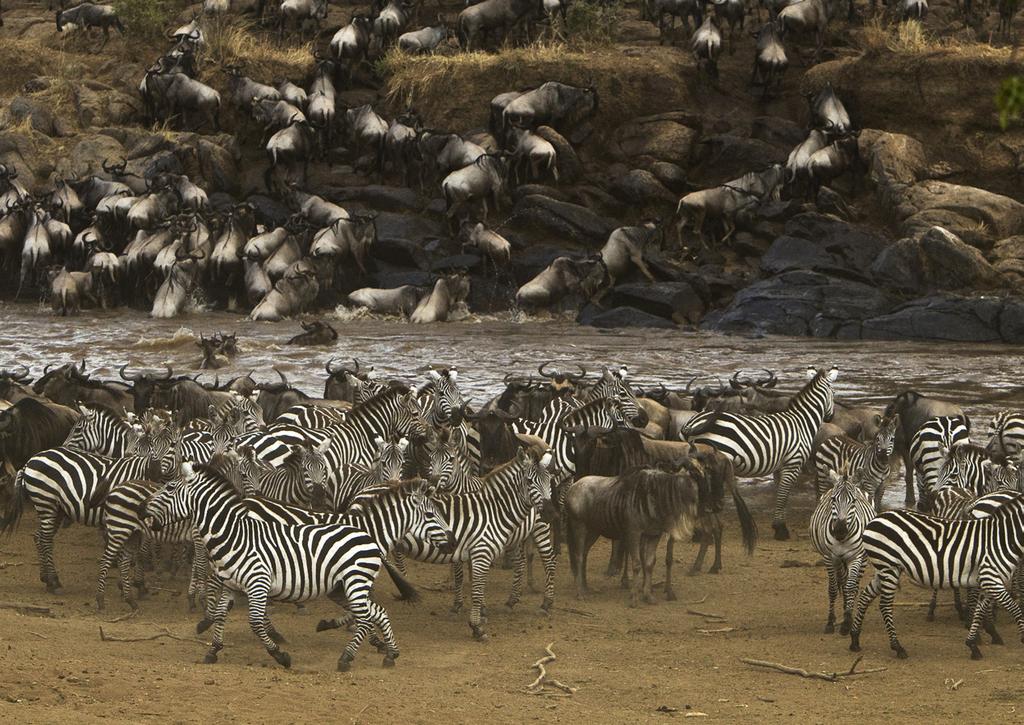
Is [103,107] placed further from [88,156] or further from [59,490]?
[59,490]

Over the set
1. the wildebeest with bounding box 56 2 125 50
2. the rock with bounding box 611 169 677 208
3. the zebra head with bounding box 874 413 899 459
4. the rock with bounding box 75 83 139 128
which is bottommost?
the zebra head with bounding box 874 413 899 459

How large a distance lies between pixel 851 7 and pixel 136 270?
55.1 feet

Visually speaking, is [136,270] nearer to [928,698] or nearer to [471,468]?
[471,468]

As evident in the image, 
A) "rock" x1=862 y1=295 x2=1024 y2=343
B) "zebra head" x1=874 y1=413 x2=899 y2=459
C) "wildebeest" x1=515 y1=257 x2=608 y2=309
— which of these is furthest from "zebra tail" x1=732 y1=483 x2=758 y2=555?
"wildebeest" x1=515 y1=257 x2=608 y2=309

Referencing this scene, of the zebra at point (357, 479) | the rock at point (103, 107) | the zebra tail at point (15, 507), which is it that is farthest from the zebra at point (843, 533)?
the rock at point (103, 107)

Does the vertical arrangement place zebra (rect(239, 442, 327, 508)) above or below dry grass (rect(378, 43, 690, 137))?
below

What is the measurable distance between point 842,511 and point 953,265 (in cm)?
1696

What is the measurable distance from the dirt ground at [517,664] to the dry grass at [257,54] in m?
25.1

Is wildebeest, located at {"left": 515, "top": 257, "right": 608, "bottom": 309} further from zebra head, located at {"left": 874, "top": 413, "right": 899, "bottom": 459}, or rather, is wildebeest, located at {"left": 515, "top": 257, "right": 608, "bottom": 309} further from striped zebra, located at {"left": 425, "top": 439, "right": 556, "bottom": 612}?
striped zebra, located at {"left": 425, "top": 439, "right": 556, "bottom": 612}

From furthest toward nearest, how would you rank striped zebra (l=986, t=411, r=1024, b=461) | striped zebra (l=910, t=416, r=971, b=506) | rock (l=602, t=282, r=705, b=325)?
rock (l=602, t=282, r=705, b=325) → striped zebra (l=986, t=411, r=1024, b=461) → striped zebra (l=910, t=416, r=971, b=506)

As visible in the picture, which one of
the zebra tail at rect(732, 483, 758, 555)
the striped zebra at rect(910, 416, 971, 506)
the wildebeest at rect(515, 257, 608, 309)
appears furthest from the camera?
the wildebeest at rect(515, 257, 608, 309)

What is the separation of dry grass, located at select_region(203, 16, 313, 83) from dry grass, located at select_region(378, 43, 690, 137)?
8.23 feet

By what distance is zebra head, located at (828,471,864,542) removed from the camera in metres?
9.39

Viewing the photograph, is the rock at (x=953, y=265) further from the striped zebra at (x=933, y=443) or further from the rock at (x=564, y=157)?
the striped zebra at (x=933, y=443)
